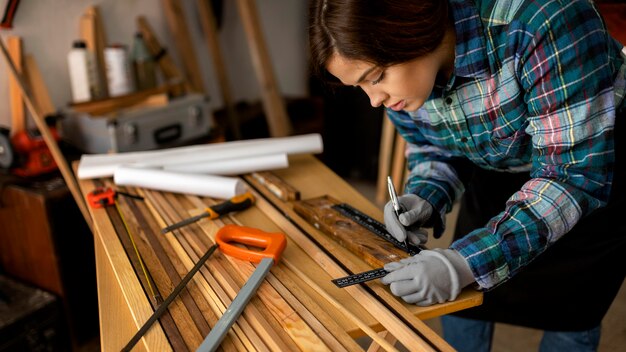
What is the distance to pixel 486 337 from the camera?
1.77 meters

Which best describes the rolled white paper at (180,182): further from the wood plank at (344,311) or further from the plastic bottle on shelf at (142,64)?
the plastic bottle on shelf at (142,64)

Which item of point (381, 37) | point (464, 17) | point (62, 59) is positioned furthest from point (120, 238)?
point (62, 59)

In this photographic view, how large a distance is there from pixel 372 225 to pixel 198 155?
67 cm

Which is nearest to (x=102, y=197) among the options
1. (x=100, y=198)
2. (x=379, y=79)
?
(x=100, y=198)

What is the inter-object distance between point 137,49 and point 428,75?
6.76ft

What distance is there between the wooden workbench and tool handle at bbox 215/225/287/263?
0.08 ft

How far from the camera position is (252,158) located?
1.70 metres

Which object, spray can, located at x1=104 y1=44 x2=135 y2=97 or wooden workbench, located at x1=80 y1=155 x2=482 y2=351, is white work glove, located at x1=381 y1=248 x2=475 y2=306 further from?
spray can, located at x1=104 y1=44 x2=135 y2=97

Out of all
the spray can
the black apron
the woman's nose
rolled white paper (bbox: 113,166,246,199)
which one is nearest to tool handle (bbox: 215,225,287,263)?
rolled white paper (bbox: 113,166,246,199)

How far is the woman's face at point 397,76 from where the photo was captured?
1.11m

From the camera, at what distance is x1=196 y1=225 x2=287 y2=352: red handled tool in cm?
97

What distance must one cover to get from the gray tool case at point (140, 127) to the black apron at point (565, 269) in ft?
4.76

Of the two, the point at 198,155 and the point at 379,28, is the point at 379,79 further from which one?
the point at 198,155

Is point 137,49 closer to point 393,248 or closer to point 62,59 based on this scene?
point 62,59
